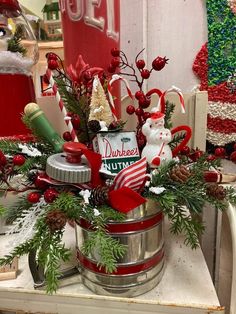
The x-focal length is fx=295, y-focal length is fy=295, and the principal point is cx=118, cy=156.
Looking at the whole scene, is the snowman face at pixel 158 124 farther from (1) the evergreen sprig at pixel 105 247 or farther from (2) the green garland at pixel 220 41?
(2) the green garland at pixel 220 41

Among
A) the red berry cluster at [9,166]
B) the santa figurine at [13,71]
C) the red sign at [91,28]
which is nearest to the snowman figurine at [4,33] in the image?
the santa figurine at [13,71]

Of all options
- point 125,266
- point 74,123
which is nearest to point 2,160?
point 74,123

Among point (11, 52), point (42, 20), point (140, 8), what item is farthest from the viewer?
point (42, 20)

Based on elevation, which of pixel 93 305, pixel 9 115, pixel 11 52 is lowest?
pixel 93 305

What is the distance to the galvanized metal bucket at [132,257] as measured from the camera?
0.41 m

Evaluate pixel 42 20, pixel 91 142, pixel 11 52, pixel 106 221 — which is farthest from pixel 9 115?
pixel 42 20

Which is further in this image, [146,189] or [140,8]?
[140,8]

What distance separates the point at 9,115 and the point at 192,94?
1.49 ft

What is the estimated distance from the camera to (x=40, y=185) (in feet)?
1.40

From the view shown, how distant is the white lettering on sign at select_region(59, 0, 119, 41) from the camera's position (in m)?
0.66

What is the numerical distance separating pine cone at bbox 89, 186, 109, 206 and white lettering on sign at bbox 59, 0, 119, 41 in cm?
43

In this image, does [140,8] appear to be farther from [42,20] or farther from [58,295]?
[58,295]

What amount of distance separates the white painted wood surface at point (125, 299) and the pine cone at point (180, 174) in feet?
0.58

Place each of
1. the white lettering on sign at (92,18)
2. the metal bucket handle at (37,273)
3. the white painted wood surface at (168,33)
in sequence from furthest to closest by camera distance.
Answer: the white painted wood surface at (168,33) < the white lettering on sign at (92,18) < the metal bucket handle at (37,273)
